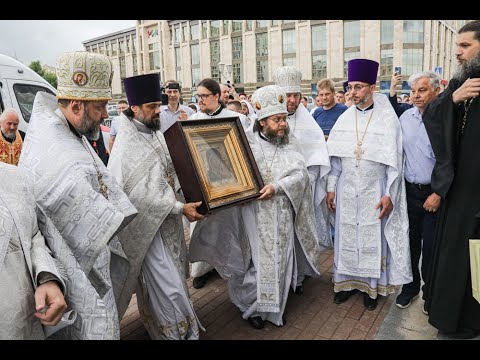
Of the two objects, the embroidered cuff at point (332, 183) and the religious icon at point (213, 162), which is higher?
the religious icon at point (213, 162)

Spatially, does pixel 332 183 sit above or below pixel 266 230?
above

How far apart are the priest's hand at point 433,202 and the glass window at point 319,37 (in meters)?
42.0

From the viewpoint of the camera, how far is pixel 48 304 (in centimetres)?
164

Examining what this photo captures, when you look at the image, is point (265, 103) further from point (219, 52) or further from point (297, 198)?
point (219, 52)

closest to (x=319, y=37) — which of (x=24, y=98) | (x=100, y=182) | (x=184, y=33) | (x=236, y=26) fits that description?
(x=236, y=26)

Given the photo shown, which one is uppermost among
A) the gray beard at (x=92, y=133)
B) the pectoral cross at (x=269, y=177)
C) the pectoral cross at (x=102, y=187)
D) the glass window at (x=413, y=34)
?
the glass window at (x=413, y=34)

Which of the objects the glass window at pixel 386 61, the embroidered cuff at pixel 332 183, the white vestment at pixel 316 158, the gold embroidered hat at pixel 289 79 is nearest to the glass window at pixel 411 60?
the glass window at pixel 386 61

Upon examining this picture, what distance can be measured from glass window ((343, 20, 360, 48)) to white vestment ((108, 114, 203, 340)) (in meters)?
41.0

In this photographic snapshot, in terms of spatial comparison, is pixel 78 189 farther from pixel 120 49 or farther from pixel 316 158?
pixel 120 49

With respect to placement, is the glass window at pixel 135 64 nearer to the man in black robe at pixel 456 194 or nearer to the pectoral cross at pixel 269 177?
the pectoral cross at pixel 269 177

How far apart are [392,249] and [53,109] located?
10.1 ft

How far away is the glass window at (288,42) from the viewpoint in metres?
44.7

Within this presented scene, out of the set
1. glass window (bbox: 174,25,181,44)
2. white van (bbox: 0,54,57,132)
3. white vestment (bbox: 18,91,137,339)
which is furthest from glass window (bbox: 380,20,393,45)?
white vestment (bbox: 18,91,137,339)

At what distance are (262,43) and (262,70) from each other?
3.05 metres
